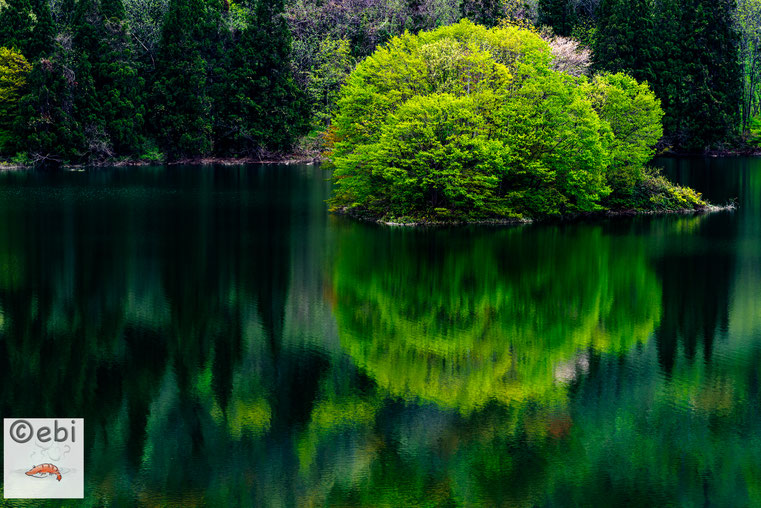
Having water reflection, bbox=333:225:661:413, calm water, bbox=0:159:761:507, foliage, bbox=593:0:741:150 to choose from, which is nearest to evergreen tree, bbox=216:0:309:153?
foliage, bbox=593:0:741:150

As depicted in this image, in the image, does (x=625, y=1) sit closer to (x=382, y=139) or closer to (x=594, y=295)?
(x=382, y=139)

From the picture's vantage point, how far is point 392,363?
24094 mm

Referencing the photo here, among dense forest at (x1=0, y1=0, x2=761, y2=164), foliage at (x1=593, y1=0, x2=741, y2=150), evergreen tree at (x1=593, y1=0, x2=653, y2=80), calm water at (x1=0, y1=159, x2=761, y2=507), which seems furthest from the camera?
foliage at (x1=593, y1=0, x2=741, y2=150)

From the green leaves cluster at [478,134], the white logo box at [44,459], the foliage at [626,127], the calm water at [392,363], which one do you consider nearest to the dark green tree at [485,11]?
the foliage at [626,127]

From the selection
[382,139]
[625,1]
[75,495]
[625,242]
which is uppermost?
[625,1]

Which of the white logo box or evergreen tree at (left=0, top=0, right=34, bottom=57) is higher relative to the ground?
evergreen tree at (left=0, top=0, right=34, bottom=57)

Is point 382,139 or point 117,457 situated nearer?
point 117,457

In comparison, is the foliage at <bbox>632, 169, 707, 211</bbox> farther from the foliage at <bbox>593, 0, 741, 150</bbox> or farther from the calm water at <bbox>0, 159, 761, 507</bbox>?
the foliage at <bbox>593, 0, 741, 150</bbox>

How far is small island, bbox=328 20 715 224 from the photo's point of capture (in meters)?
48.9

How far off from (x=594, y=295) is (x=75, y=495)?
20.6m

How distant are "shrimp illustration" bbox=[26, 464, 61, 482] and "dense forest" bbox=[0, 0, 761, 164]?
7389 centimetres

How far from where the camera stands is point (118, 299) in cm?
3105

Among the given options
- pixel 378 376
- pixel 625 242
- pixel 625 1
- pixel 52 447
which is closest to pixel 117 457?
pixel 52 447

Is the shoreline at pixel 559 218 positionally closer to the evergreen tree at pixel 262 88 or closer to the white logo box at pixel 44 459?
the white logo box at pixel 44 459
